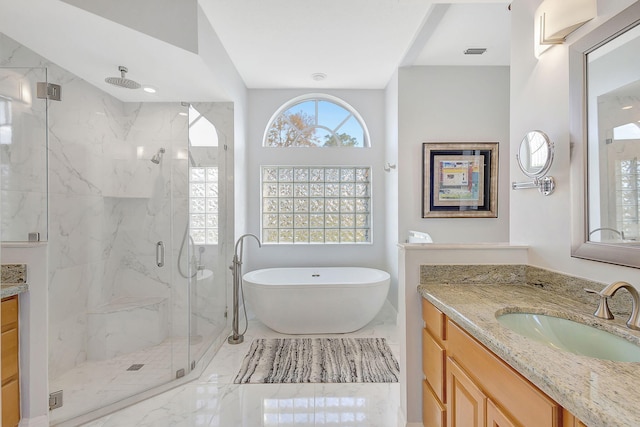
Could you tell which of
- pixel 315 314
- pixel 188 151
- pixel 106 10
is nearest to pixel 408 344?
pixel 315 314

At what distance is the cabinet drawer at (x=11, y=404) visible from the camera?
149 cm

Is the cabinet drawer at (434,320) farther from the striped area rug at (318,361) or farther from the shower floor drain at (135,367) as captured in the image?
the shower floor drain at (135,367)

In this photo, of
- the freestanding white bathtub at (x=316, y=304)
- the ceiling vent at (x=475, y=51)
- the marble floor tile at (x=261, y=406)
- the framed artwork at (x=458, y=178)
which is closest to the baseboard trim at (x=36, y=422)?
the marble floor tile at (x=261, y=406)

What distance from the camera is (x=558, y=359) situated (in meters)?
0.79

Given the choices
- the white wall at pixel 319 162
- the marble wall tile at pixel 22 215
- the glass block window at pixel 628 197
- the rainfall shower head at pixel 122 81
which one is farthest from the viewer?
the white wall at pixel 319 162

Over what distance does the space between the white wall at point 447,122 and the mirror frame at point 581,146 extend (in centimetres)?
183

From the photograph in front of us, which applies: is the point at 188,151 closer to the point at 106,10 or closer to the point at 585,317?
the point at 106,10

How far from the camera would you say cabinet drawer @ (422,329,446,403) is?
1350 millimetres

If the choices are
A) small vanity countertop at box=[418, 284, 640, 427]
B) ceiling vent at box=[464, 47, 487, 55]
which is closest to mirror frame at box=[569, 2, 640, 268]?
small vanity countertop at box=[418, 284, 640, 427]

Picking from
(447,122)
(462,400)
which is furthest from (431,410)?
(447,122)

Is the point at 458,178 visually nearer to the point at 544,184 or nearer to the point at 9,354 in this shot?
the point at 544,184

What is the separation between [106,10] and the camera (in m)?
1.71

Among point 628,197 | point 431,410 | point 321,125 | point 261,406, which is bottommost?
point 261,406

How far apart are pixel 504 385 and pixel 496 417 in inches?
5.0
